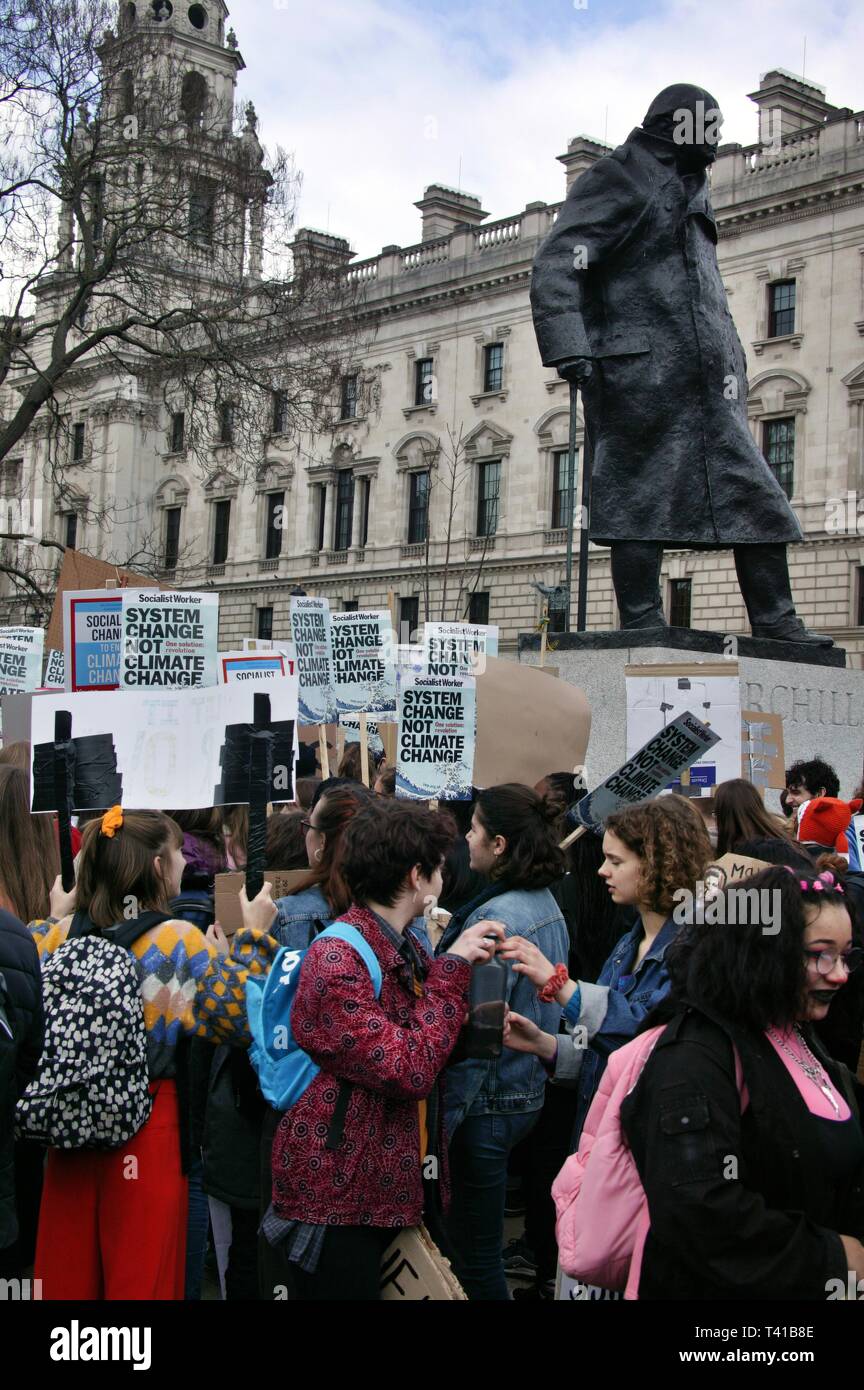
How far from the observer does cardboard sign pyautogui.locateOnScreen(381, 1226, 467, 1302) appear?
3348 millimetres

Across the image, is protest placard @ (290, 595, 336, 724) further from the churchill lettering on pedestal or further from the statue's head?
the statue's head

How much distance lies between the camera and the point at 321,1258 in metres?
3.29

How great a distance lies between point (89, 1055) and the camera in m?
3.68

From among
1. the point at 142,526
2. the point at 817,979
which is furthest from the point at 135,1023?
the point at 142,526

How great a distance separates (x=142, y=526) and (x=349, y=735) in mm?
45393

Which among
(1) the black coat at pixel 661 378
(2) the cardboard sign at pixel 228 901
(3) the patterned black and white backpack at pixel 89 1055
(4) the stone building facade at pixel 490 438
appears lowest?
(3) the patterned black and white backpack at pixel 89 1055

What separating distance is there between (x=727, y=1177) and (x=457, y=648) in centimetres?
576

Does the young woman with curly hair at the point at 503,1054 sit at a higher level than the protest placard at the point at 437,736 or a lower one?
lower

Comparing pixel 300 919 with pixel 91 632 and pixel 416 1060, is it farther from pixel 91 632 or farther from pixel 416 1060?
pixel 91 632

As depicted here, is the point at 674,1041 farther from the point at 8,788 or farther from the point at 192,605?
the point at 192,605

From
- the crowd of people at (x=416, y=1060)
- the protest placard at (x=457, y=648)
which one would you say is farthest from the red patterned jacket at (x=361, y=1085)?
the protest placard at (x=457, y=648)

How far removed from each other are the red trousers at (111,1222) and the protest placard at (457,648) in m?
2.71

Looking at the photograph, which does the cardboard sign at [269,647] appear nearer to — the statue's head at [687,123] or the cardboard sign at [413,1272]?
the statue's head at [687,123]

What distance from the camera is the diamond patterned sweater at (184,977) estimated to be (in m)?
3.73
